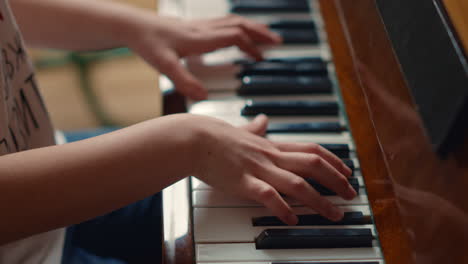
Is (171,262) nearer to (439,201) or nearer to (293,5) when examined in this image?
(439,201)

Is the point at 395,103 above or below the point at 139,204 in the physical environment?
above

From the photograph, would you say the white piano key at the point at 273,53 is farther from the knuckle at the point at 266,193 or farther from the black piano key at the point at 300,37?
the knuckle at the point at 266,193

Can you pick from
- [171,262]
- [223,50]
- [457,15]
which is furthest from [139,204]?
[457,15]

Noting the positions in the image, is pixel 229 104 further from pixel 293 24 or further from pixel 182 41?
pixel 293 24

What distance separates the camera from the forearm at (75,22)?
1.13 meters

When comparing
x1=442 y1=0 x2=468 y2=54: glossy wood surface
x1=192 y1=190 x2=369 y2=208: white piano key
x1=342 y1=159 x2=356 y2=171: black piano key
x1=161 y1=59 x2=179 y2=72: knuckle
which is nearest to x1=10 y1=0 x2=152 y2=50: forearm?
x1=161 y1=59 x2=179 y2=72: knuckle

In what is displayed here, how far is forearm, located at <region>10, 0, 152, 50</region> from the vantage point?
1.13 meters

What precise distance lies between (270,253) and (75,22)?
0.69 meters

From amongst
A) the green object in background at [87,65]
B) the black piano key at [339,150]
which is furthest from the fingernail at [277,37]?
the green object in background at [87,65]

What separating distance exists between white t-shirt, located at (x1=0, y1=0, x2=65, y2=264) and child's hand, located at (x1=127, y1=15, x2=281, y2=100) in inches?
10.2

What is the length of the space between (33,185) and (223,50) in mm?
644

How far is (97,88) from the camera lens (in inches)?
97.5

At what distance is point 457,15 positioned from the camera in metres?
0.74

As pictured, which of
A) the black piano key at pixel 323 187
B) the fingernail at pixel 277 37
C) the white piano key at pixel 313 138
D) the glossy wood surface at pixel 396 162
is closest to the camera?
the glossy wood surface at pixel 396 162
